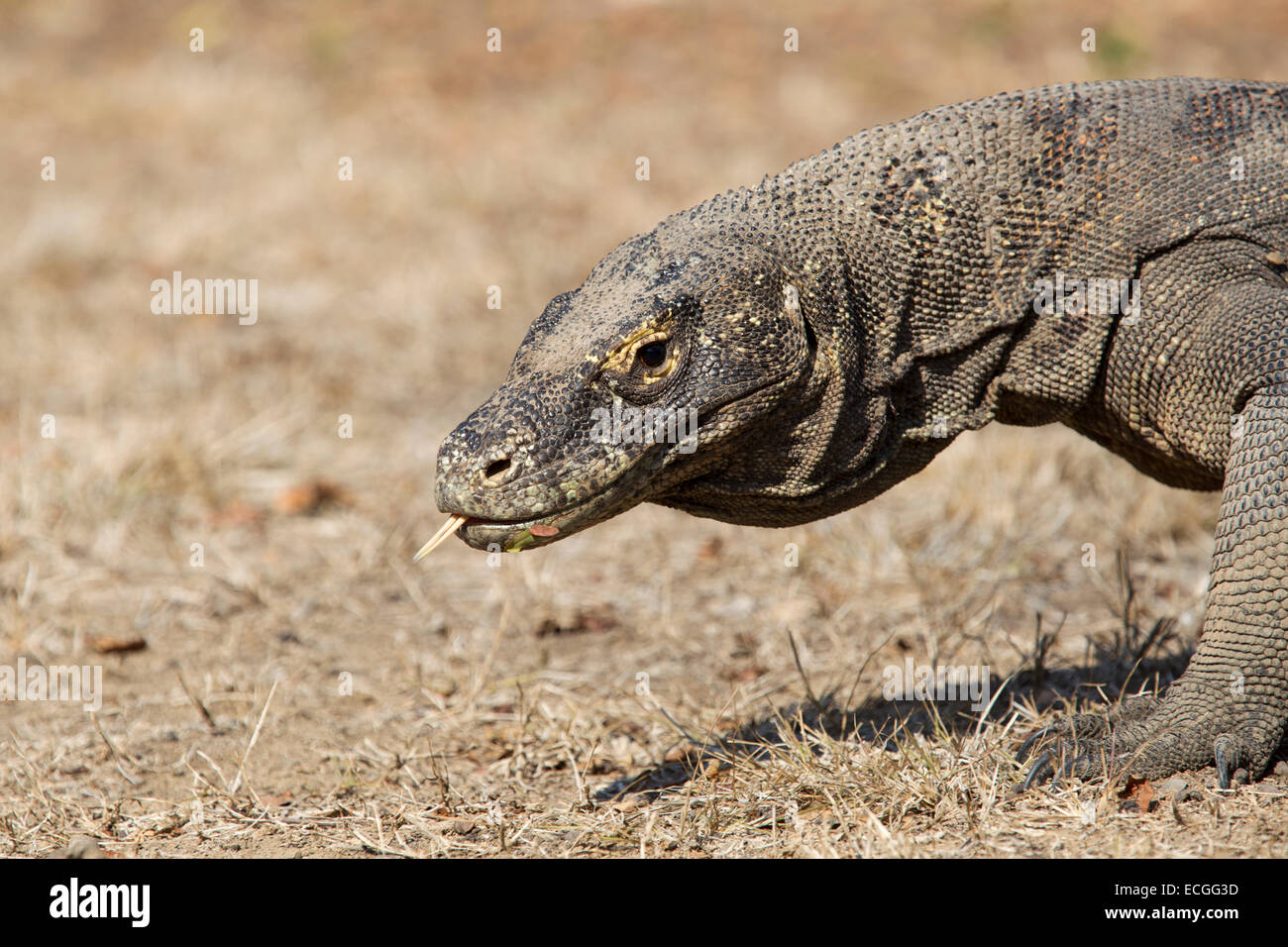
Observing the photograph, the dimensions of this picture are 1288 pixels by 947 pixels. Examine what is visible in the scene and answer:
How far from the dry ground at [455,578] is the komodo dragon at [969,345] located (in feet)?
2.01

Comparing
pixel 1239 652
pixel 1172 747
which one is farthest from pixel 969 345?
pixel 1172 747

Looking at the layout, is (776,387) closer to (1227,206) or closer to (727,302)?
(727,302)

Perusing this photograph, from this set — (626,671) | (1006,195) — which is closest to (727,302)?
(1006,195)

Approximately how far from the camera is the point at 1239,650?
316 cm

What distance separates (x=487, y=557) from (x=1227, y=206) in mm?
3520

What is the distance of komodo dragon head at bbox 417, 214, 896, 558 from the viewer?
297cm

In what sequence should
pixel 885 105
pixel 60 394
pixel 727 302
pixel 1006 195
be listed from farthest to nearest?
1. pixel 885 105
2. pixel 60 394
3. pixel 1006 195
4. pixel 727 302

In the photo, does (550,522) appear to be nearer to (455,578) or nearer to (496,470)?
(496,470)

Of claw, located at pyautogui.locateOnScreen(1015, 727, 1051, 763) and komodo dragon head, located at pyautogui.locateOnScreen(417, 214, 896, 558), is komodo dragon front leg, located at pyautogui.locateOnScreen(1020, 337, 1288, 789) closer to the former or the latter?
claw, located at pyautogui.locateOnScreen(1015, 727, 1051, 763)

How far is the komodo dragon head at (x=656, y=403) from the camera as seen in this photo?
297cm

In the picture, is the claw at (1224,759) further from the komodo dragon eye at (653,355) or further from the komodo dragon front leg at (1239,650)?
the komodo dragon eye at (653,355)

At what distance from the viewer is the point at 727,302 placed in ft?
10.4

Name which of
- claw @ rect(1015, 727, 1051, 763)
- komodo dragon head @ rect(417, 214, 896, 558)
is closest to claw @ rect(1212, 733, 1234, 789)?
claw @ rect(1015, 727, 1051, 763)

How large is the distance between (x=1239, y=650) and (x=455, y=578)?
335 centimetres
